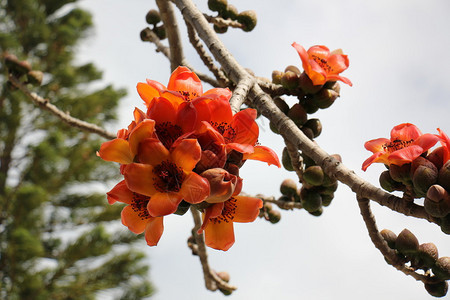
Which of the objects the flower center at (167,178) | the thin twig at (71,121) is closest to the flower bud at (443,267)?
the flower center at (167,178)

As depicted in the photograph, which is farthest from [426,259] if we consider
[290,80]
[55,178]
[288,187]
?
[55,178]

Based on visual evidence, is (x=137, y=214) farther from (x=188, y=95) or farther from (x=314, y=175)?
(x=314, y=175)

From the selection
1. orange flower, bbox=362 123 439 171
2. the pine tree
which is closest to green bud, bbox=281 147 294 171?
orange flower, bbox=362 123 439 171

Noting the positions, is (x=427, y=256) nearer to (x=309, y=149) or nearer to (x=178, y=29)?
(x=309, y=149)

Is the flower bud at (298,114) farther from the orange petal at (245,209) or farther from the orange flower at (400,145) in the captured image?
the orange petal at (245,209)

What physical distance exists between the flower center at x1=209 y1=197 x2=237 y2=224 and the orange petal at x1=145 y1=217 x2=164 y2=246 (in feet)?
0.29

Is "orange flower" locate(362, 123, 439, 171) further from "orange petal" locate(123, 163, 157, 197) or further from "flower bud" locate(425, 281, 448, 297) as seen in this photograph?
"orange petal" locate(123, 163, 157, 197)

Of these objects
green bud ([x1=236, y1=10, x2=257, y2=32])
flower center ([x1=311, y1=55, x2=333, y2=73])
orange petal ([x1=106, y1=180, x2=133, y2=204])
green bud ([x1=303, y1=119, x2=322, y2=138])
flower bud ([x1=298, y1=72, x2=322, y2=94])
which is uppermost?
green bud ([x1=236, y1=10, x2=257, y2=32])

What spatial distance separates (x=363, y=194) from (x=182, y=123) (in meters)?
0.38

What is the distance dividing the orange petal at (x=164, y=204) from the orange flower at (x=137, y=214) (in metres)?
0.07

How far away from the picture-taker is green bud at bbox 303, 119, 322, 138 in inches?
50.2

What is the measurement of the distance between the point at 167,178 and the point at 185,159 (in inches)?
1.9

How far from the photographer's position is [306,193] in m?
1.33

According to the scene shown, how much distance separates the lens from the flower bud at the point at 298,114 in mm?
1227
